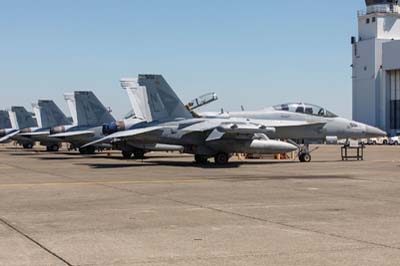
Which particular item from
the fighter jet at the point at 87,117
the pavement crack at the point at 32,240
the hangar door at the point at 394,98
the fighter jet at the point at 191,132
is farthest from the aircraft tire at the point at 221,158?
the hangar door at the point at 394,98

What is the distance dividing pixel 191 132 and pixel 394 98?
226ft

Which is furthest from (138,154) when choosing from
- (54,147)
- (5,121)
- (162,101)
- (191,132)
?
(5,121)

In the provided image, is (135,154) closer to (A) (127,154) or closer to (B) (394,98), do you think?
(A) (127,154)

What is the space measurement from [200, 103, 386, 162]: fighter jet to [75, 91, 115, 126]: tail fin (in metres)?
11.7

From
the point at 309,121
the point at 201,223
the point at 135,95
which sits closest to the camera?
the point at 201,223

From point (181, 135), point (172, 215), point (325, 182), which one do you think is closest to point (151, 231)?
point (172, 215)

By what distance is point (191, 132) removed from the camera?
27.6 meters

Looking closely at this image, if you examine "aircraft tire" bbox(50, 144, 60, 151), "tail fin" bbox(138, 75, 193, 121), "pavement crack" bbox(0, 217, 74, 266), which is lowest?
"aircraft tire" bbox(50, 144, 60, 151)

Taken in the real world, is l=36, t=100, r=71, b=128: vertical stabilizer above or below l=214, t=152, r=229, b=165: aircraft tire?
above

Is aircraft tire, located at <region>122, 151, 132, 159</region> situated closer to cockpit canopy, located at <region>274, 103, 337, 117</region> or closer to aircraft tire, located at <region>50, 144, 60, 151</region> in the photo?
cockpit canopy, located at <region>274, 103, 337, 117</region>

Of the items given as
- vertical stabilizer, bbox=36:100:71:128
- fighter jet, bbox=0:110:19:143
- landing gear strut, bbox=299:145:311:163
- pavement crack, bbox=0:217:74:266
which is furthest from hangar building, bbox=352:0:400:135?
pavement crack, bbox=0:217:74:266

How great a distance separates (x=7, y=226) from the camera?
1015 cm

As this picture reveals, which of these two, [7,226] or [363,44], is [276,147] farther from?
[363,44]

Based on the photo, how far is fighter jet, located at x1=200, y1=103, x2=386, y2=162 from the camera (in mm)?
30141
